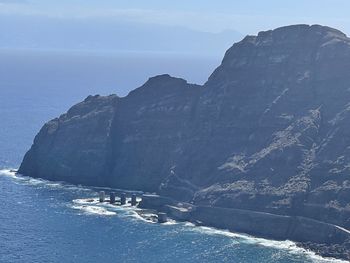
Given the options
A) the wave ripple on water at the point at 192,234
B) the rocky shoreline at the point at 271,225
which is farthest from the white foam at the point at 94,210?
the rocky shoreline at the point at 271,225

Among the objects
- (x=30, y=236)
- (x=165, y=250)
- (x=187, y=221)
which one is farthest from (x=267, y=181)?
(x=30, y=236)

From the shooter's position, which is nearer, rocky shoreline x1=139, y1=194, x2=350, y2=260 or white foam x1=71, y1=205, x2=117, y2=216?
rocky shoreline x1=139, y1=194, x2=350, y2=260

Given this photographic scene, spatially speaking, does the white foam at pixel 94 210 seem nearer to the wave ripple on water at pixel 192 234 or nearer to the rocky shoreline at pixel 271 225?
the wave ripple on water at pixel 192 234

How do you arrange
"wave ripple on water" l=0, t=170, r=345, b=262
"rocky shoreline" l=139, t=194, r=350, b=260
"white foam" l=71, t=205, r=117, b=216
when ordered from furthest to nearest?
1. "white foam" l=71, t=205, r=117, b=216
2. "rocky shoreline" l=139, t=194, r=350, b=260
3. "wave ripple on water" l=0, t=170, r=345, b=262

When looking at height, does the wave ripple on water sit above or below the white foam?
below

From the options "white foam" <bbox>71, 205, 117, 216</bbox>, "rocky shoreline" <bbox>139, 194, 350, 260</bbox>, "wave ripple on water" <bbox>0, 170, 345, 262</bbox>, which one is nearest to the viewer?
"wave ripple on water" <bbox>0, 170, 345, 262</bbox>

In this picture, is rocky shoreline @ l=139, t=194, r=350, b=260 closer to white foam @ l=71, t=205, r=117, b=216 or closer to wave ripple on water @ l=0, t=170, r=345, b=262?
wave ripple on water @ l=0, t=170, r=345, b=262

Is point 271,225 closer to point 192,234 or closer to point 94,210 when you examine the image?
point 192,234

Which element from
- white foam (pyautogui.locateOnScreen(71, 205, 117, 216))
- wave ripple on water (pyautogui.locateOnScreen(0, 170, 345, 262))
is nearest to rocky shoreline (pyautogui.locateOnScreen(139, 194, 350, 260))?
wave ripple on water (pyautogui.locateOnScreen(0, 170, 345, 262))

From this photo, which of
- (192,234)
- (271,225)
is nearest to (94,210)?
(192,234)
